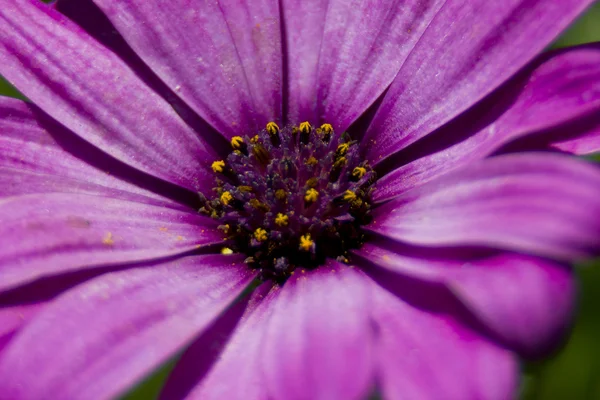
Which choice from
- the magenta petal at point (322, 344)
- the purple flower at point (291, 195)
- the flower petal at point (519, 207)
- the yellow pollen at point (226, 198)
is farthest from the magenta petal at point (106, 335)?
the flower petal at point (519, 207)

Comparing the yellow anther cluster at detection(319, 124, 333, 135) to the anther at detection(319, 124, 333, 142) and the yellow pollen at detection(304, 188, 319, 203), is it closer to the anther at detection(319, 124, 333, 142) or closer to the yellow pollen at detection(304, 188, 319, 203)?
the anther at detection(319, 124, 333, 142)

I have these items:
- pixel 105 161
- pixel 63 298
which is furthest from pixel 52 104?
pixel 63 298

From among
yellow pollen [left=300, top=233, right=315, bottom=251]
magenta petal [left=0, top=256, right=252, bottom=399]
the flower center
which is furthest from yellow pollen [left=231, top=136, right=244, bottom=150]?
magenta petal [left=0, top=256, right=252, bottom=399]

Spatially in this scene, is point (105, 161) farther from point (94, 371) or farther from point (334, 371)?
point (334, 371)

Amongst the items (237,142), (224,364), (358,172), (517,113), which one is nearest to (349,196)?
(358,172)

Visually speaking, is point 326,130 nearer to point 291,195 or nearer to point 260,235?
point 291,195

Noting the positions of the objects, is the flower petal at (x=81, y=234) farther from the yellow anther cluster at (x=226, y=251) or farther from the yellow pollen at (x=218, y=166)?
the yellow pollen at (x=218, y=166)
